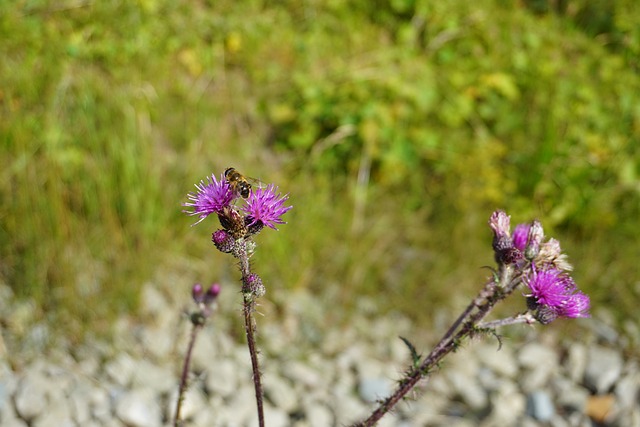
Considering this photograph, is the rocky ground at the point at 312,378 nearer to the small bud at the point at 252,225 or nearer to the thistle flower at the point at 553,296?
the thistle flower at the point at 553,296

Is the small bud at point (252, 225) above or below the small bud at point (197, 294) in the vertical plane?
below

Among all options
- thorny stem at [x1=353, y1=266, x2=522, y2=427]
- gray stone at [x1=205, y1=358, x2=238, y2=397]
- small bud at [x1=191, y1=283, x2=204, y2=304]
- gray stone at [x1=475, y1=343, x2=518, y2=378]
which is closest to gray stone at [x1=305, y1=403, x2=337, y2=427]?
gray stone at [x1=205, y1=358, x2=238, y2=397]

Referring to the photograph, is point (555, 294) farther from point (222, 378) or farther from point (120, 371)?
point (120, 371)

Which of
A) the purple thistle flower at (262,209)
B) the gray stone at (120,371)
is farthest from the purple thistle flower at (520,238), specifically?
the gray stone at (120,371)

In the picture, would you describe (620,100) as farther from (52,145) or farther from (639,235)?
(52,145)

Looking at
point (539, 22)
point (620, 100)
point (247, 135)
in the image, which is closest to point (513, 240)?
point (247, 135)

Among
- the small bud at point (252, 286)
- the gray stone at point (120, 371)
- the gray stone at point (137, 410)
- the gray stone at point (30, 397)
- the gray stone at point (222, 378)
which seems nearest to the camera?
the small bud at point (252, 286)

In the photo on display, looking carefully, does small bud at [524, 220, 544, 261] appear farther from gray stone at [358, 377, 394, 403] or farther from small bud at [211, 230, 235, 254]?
gray stone at [358, 377, 394, 403]

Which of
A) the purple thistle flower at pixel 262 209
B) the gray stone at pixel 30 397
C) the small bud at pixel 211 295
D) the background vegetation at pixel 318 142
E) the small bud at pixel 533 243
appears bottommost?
the small bud at pixel 533 243

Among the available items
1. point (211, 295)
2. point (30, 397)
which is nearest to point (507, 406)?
point (211, 295)
